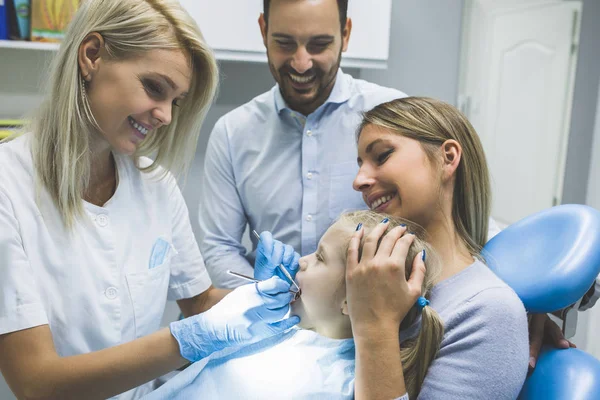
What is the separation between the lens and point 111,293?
1.23 metres

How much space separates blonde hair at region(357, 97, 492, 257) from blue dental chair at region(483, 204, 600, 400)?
0.38 ft

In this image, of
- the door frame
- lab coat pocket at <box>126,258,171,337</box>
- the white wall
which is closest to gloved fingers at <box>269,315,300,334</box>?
lab coat pocket at <box>126,258,171,337</box>

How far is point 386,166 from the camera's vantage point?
4.20ft

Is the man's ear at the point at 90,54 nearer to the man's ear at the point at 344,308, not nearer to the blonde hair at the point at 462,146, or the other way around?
the blonde hair at the point at 462,146

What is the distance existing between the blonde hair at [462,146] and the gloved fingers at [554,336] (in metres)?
0.23

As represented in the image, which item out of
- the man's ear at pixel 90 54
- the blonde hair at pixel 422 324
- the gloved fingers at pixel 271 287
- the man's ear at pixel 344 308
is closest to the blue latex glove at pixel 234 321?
the gloved fingers at pixel 271 287

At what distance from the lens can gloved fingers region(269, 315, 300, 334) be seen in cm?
123

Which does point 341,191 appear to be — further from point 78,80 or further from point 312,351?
A: point 78,80

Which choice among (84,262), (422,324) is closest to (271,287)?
(422,324)

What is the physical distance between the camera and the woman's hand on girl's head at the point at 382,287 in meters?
1.01

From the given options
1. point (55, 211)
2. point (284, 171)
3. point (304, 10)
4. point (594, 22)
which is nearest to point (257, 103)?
point (284, 171)

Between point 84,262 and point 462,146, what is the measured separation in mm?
981

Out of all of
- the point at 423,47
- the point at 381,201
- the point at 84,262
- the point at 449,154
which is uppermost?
the point at 423,47

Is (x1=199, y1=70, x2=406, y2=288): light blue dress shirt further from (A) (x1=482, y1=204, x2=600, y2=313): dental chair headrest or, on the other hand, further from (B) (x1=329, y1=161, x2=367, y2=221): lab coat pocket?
(A) (x1=482, y1=204, x2=600, y2=313): dental chair headrest
